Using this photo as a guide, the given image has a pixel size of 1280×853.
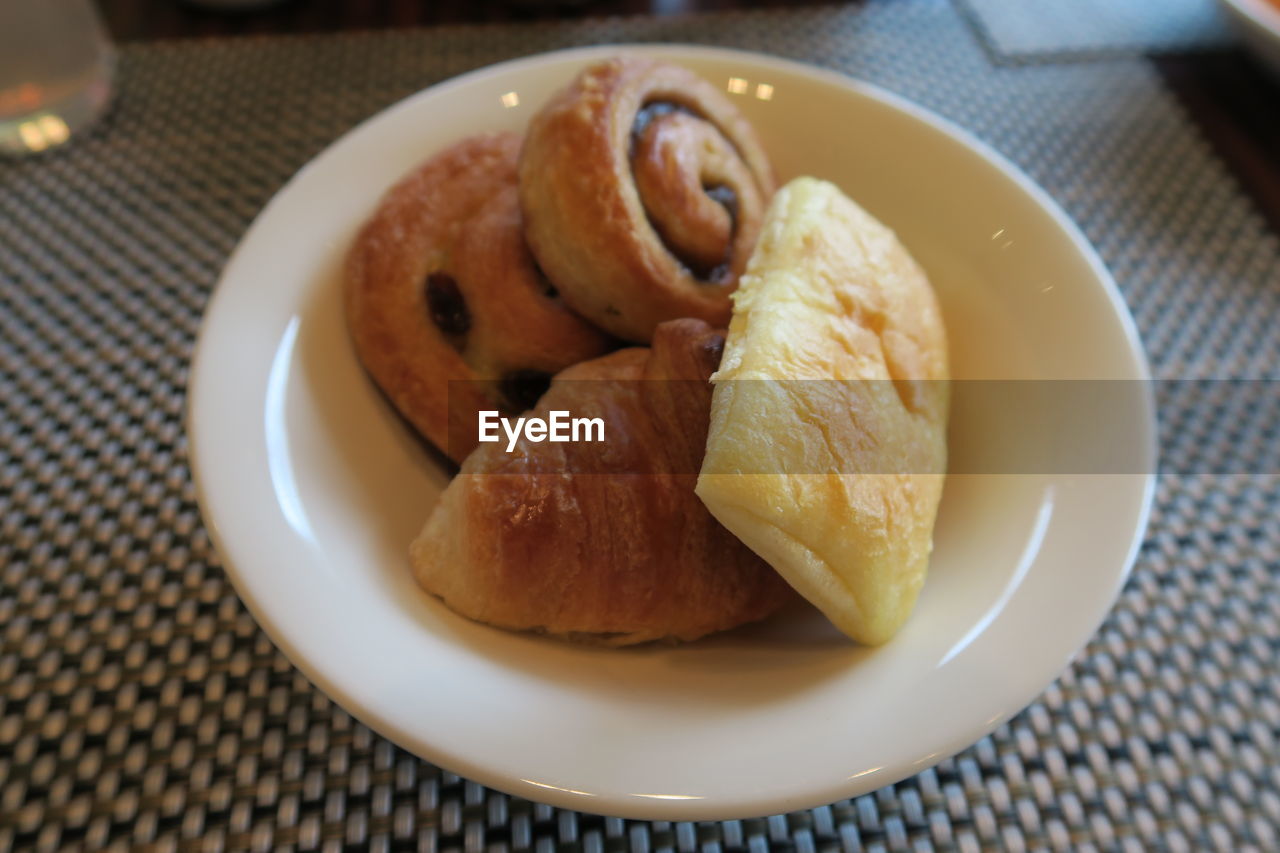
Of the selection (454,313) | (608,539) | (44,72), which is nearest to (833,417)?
(608,539)

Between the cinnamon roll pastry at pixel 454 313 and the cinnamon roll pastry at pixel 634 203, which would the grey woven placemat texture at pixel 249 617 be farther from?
the cinnamon roll pastry at pixel 634 203

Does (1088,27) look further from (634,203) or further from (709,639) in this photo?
(709,639)

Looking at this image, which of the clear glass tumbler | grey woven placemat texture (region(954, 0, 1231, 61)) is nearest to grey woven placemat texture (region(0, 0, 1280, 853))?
the clear glass tumbler

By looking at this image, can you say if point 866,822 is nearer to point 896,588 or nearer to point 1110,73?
point 896,588

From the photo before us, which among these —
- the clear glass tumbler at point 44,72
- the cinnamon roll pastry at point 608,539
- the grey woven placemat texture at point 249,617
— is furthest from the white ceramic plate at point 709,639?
the clear glass tumbler at point 44,72

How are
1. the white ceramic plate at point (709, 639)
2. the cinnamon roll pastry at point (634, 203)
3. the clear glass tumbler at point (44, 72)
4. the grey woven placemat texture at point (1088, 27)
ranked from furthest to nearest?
1. the grey woven placemat texture at point (1088, 27)
2. the clear glass tumbler at point (44, 72)
3. the cinnamon roll pastry at point (634, 203)
4. the white ceramic plate at point (709, 639)

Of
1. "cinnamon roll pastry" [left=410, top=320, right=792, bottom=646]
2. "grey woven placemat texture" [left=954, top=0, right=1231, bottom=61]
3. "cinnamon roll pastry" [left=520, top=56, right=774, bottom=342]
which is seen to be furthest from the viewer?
"grey woven placemat texture" [left=954, top=0, right=1231, bottom=61]

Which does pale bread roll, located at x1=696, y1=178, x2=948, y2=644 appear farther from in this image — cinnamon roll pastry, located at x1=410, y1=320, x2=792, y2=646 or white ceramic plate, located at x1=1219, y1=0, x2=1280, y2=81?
white ceramic plate, located at x1=1219, y1=0, x2=1280, y2=81

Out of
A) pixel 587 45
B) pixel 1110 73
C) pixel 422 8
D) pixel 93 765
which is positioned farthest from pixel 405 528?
pixel 1110 73
